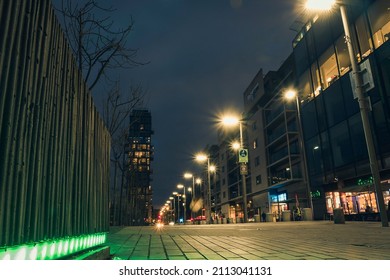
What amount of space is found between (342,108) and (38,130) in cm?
2655

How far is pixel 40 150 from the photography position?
269 cm

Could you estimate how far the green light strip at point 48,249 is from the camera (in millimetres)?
2311

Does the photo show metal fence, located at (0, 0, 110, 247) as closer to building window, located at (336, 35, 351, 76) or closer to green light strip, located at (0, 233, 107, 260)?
green light strip, located at (0, 233, 107, 260)

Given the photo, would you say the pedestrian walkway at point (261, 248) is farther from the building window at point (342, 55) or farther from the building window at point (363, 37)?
the building window at point (342, 55)

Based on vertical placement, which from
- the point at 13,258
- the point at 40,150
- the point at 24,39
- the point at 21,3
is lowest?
the point at 13,258

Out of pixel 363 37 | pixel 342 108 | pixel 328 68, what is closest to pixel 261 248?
pixel 342 108

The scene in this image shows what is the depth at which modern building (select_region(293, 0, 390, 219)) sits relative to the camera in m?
21.7

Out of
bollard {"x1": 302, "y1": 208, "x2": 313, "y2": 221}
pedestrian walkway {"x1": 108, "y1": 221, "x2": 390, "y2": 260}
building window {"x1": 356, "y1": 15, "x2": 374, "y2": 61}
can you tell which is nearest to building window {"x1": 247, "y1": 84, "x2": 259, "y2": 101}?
bollard {"x1": 302, "y1": 208, "x2": 313, "y2": 221}

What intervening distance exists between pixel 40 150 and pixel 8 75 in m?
0.67

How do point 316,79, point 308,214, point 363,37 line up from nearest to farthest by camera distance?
point 363,37 → point 308,214 → point 316,79

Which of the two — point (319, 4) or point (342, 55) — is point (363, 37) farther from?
point (319, 4)

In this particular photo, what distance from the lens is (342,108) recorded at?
2567cm
